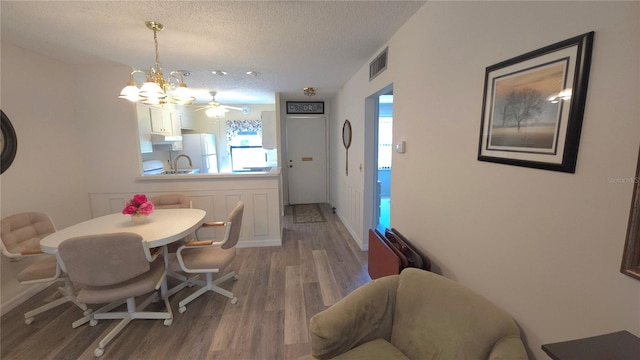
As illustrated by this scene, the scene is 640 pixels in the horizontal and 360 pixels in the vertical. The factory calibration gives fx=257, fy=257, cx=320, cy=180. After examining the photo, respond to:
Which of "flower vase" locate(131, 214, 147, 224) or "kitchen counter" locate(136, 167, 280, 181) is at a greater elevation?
"kitchen counter" locate(136, 167, 280, 181)

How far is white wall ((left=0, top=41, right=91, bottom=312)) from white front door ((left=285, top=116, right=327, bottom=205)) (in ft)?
11.4

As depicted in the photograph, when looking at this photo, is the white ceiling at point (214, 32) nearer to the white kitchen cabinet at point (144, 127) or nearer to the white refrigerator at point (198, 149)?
the white kitchen cabinet at point (144, 127)

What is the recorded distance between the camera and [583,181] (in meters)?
0.86

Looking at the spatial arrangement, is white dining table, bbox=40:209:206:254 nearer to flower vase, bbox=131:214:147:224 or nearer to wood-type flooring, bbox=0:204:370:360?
flower vase, bbox=131:214:147:224

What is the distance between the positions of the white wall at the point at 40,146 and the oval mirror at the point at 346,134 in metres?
3.45

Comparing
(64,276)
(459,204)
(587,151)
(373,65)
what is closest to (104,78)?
(64,276)

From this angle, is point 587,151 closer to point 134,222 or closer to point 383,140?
point 134,222

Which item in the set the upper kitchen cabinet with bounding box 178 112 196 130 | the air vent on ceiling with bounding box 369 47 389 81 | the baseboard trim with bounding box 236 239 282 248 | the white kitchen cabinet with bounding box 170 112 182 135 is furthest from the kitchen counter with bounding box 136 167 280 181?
the upper kitchen cabinet with bounding box 178 112 196 130

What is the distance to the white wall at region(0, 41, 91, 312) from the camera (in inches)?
92.0

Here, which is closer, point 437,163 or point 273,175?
point 437,163

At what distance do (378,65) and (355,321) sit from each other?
2.35m

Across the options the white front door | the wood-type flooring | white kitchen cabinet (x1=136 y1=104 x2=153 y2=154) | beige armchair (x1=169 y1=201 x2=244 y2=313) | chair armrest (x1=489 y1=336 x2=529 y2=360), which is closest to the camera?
chair armrest (x1=489 y1=336 x2=529 y2=360)

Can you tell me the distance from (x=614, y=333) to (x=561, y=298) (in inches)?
7.0

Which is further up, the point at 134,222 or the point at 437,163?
the point at 437,163
